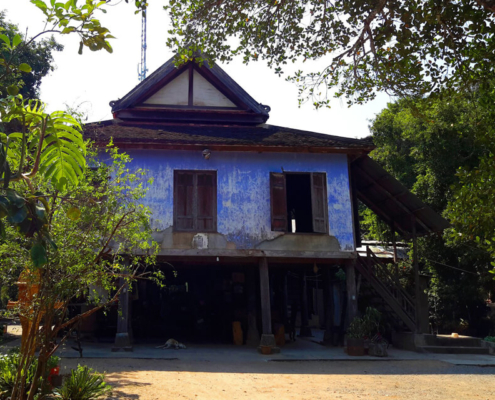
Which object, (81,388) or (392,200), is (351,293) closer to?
(392,200)

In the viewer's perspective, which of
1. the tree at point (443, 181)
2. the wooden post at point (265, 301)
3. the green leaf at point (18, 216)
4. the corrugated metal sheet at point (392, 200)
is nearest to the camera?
the green leaf at point (18, 216)

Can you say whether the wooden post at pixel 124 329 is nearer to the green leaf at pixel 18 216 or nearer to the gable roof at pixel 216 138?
the gable roof at pixel 216 138

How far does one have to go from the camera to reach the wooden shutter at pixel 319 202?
46.6ft

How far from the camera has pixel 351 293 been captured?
14.1m

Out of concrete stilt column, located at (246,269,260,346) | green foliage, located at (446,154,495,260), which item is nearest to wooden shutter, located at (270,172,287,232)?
concrete stilt column, located at (246,269,260,346)

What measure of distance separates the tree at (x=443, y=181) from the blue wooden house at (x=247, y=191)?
3190 mm

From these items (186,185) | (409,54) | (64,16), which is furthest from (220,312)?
(64,16)

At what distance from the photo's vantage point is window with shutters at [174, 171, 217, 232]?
13742 millimetres

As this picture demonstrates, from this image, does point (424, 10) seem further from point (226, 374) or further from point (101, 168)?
point (226, 374)

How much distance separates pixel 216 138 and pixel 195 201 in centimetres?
189

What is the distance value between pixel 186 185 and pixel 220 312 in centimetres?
588

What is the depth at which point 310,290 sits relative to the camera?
2662 centimetres

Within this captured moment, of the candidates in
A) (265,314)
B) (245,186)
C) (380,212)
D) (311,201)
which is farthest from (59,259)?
(380,212)

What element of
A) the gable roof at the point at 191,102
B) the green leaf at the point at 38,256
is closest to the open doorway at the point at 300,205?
the gable roof at the point at 191,102
